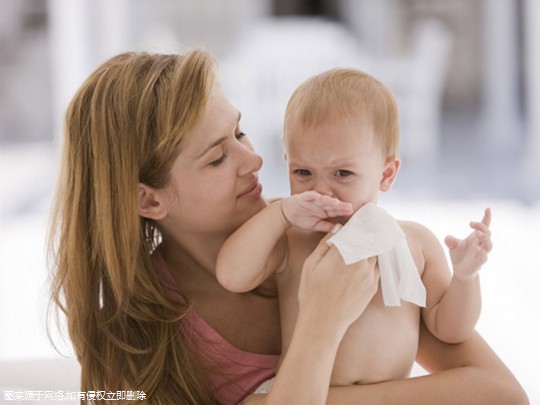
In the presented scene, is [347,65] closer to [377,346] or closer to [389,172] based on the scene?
[389,172]

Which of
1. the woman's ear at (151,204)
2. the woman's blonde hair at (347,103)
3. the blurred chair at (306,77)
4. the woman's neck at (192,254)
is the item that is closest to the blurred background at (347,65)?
the blurred chair at (306,77)

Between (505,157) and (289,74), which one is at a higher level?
(289,74)

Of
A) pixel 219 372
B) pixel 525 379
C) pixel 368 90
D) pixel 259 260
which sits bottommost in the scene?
pixel 525 379

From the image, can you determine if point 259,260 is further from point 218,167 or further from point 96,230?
point 96,230

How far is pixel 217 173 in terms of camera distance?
1550 millimetres

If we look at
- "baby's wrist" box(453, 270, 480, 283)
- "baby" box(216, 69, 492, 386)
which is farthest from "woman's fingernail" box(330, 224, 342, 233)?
"baby's wrist" box(453, 270, 480, 283)

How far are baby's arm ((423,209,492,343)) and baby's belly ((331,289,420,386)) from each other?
3.5 inches

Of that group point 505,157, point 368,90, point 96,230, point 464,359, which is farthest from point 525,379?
point 505,157

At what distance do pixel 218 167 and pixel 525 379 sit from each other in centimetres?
111

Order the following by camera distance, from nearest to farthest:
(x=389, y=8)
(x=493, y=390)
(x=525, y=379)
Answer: (x=493, y=390) → (x=525, y=379) → (x=389, y=8)

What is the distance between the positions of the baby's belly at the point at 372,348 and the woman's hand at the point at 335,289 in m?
0.09

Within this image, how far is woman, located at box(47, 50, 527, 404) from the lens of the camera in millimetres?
1475

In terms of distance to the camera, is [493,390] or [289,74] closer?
[493,390]

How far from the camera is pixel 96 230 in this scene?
158 centimetres
